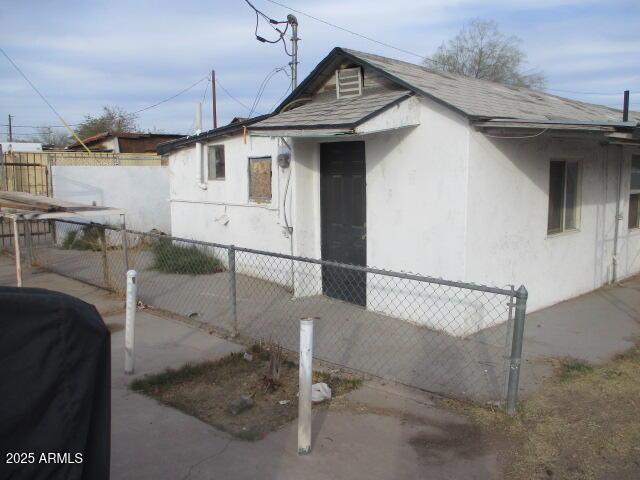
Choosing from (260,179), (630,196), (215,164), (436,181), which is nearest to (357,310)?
(436,181)

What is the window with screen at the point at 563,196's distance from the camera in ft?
26.3

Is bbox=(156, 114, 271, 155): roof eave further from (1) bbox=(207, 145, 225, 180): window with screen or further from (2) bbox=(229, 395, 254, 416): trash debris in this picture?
(2) bbox=(229, 395, 254, 416): trash debris

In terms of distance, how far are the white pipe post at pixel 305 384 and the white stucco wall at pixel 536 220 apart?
3.34 meters

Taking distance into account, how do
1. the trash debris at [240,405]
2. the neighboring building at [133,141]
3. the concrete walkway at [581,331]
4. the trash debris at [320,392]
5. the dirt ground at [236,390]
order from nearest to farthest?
the dirt ground at [236,390] < the trash debris at [240,405] < the trash debris at [320,392] < the concrete walkway at [581,331] < the neighboring building at [133,141]

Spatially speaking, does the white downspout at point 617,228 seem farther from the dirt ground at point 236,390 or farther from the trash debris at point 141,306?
the trash debris at point 141,306

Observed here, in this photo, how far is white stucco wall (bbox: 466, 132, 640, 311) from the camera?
6633 millimetres

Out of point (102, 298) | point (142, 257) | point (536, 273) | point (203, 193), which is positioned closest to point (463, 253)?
point (536, 273)

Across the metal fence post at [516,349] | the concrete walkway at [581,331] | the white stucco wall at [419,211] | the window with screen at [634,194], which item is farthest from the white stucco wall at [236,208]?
the window with screen at [634,194]

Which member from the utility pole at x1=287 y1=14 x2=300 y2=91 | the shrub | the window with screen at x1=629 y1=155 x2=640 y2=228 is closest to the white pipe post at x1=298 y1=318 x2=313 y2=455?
the shrub

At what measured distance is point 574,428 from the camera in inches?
166

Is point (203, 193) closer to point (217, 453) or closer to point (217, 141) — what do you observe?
point (217, 141)

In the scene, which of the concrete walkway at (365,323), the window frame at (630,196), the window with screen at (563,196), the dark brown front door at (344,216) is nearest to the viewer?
the concrete walkway at (365,323)

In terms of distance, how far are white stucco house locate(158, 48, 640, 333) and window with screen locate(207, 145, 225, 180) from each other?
0.49 metres

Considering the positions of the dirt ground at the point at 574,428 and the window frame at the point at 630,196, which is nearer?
the dirt ground at the point at 574,428
